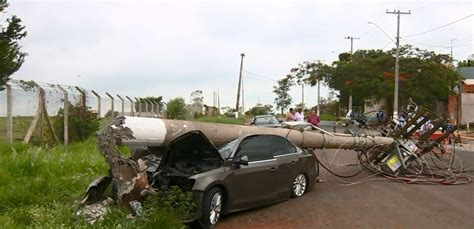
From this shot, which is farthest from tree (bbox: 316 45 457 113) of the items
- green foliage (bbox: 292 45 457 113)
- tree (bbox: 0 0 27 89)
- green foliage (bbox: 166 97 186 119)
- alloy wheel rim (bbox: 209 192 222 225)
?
alloy wheel rim (bbox: 209 192 222 225)

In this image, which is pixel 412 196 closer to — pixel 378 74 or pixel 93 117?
pixel 93 117

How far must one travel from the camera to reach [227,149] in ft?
29.5

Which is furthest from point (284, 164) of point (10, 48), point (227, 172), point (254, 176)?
point (10, 48)

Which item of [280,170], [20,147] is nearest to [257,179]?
[280,170]

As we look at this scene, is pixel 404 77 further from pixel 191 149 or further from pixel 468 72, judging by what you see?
pixel 191 149

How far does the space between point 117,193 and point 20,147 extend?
5.16 m

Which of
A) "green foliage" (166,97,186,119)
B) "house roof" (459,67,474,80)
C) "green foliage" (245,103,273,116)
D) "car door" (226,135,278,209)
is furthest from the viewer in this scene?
"green foliage" (245,103,273,116)

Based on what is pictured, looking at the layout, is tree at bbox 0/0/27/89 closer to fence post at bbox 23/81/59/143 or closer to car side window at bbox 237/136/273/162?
fence post at bbox 23/81/59/143

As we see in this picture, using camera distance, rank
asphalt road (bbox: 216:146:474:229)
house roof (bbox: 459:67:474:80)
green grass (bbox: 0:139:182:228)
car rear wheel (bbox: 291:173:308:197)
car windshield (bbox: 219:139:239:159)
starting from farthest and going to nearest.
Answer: house roof (bbox: 459:67:474:80) < car rear wheel (bbox: 291:173:308:197) < car windshield (bbox: 219:139:239:159) < asphalt road (bbox: 216:146:474:229) < green grass (bbox: 0:139:182:228)

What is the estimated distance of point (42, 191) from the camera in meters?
8.80

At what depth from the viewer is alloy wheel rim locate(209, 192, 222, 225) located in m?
7.82

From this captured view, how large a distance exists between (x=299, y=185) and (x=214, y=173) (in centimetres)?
325

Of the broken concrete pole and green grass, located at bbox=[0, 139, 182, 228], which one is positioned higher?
the broken concrete pole

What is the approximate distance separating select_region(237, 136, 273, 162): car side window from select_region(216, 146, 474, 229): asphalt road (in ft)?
3.09
